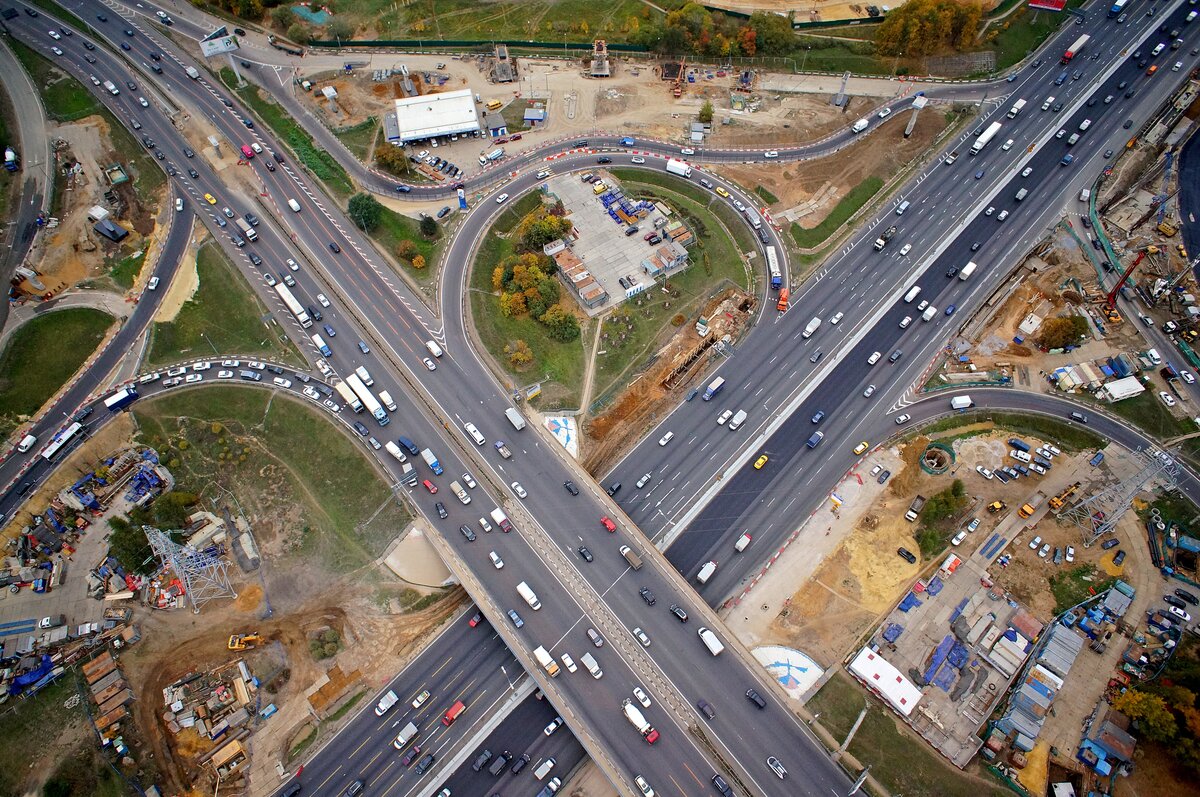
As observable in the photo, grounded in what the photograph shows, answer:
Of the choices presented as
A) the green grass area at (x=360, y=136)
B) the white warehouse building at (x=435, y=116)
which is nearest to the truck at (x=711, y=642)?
the white warehouse building at (x=435, y=116)

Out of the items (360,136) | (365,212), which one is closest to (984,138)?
(365,212)

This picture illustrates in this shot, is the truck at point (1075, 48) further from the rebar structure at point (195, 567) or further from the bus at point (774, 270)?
the rebar structure at point (195, 567)

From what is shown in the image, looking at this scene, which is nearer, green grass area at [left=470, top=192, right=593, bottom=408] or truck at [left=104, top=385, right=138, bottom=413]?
truck at [left=104, top=385, right=138, bottom=413]

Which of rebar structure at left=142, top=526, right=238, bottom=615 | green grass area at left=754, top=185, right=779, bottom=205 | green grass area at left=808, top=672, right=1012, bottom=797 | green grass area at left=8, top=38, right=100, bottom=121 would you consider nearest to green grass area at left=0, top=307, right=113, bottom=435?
rebar structure at left=142, top=526, right=238, bottom=615

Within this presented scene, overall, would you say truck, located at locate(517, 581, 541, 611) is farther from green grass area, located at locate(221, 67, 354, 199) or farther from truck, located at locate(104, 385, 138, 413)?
green grass area, located at locate(221, 67, 354, 199)

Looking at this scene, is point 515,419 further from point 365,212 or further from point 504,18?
point 504,18

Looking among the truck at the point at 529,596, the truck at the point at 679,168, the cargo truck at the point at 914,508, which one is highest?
the truck at the point at 679,168
